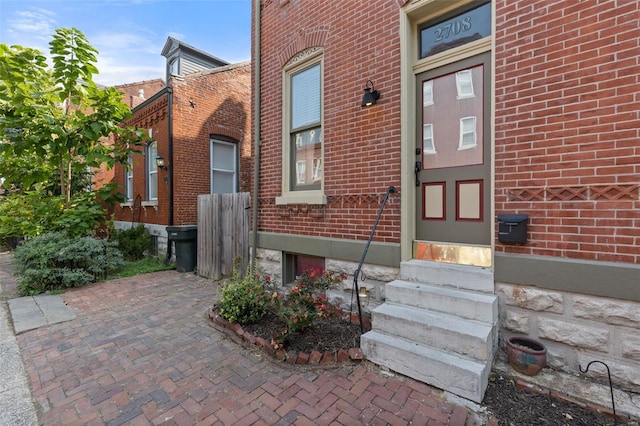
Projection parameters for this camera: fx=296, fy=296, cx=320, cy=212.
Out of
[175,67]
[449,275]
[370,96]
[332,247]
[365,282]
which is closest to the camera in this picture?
[449,275]

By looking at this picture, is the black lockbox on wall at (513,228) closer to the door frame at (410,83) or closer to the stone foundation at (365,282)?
the door frame at (410,83)

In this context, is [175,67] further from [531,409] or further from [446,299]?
[531,409]

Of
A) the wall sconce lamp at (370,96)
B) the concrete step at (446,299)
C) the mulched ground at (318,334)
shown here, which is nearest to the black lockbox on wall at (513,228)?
the concrete step at (446,299)

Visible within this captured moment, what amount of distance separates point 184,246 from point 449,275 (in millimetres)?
6320

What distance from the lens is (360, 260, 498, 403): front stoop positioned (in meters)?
2.46

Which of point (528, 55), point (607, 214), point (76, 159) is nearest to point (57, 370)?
point (607, 214)

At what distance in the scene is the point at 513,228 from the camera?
2.75 metres

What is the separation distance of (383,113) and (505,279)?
2292 mm

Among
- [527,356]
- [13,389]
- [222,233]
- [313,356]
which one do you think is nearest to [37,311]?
[13,389]

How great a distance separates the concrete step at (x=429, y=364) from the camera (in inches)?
92.7

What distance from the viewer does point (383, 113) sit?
3705 mm

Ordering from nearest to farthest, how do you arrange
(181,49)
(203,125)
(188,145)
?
(188,145), (203,125), (181,49)

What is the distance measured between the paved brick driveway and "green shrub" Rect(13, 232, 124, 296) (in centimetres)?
229

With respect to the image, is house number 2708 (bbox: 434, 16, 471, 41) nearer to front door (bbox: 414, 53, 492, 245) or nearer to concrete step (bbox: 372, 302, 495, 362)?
front door (bbox: 414, 53, 492, 245)
